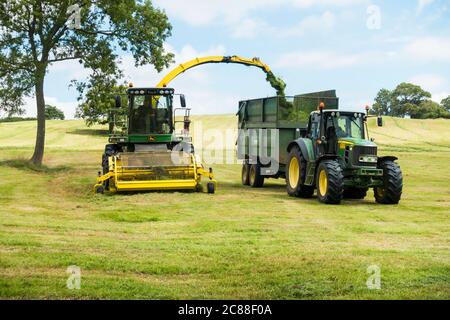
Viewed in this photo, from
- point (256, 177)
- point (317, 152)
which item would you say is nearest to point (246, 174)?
point (256, 177)

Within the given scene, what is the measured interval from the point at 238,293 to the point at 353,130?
10113mm

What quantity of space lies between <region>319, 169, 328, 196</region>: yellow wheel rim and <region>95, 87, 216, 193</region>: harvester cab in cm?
315

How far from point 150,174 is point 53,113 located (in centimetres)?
9858

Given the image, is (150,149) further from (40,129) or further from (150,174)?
(40,129)

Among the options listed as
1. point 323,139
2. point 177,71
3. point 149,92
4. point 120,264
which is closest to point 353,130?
point 323,139

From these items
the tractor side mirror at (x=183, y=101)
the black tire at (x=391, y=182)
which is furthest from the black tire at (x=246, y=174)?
the black tire at (x=391, y=182)

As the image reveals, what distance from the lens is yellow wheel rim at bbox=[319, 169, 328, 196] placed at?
1538 centimetres

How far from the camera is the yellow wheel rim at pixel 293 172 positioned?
17484mm

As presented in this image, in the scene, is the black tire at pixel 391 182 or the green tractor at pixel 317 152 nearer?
the green tractor at pixel 317 152

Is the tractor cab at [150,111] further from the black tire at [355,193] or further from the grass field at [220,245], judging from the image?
the black tire at [355,193]

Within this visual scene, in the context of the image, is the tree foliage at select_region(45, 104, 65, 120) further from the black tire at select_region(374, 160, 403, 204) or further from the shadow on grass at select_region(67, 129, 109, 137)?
the black tire at select_region(374, 160, 403, 204)

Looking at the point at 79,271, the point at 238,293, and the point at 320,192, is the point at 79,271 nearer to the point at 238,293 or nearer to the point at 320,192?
the point at 238,293

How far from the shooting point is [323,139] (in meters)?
16.1

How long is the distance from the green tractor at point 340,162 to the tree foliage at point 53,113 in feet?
317
